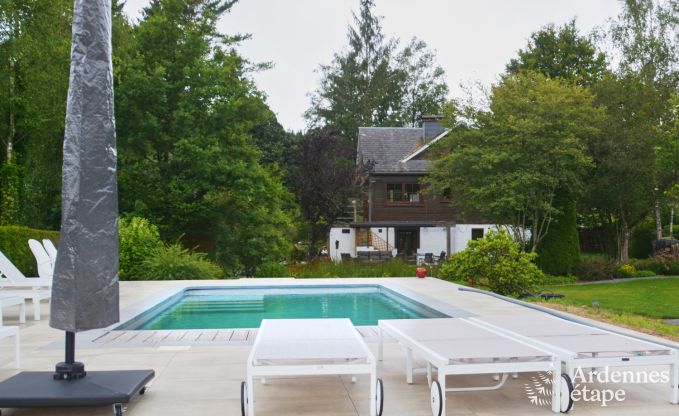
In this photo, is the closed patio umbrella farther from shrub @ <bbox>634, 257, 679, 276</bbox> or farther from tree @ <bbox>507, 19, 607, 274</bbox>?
tree @ <bbox>507, 19, 607, 274</bbox>

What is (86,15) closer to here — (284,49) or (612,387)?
(612,387)

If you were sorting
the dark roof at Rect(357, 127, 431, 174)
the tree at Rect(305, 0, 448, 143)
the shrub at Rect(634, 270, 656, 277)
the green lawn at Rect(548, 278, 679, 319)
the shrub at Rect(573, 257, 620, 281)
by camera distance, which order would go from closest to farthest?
the green lawn at Rect(548, 278, 679, 319) → the shrub at Rect(573, 257, 620, 281) → the shrub at Rect(634, 270, 656, 277) → the dark roof at Rect(357, 127, 431, 174) → the tree at Rect(305, 0, 448, 143)

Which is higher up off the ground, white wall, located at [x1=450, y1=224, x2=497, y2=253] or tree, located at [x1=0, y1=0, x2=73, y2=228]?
tree, located at [x1=0, y1=0, x2=73, y2=228]

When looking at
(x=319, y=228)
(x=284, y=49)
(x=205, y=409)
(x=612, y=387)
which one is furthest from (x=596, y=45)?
(x=205, y=409)

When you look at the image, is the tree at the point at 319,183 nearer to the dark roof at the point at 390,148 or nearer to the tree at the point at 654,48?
the dark roof at the point at 390,148

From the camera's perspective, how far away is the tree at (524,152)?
1845 cm

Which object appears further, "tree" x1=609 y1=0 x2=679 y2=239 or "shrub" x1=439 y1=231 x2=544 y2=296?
"tree" x1=609 y1=0 x2=679 y2=239

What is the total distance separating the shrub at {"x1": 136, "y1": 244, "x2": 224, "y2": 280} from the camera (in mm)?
15766

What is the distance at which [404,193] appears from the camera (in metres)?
29.8

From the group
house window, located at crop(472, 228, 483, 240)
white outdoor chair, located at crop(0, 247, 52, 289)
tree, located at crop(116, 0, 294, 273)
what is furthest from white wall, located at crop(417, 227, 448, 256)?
white outdoor chair, located at crop(0, 247, 52, 289)

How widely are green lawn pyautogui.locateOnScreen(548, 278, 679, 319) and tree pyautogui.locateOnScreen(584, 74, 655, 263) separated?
13.2 ft

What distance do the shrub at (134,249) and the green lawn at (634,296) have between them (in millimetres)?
10345

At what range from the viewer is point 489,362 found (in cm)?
433

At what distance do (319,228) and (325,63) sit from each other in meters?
20.4
